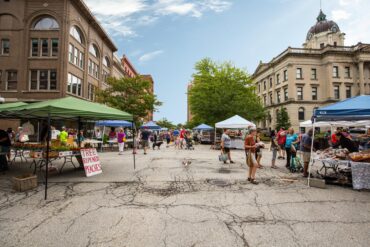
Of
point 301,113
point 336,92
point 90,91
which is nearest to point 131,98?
point 90,91

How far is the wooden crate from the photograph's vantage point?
597 cm

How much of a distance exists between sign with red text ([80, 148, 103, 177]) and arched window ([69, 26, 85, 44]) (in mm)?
23213

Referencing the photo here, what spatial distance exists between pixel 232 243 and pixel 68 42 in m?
28.3

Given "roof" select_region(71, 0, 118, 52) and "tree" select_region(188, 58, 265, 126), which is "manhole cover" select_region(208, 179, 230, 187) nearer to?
"tree" select_region(188, 58, 265, 126)

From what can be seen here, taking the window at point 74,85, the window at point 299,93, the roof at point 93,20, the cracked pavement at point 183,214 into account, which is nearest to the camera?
the cracked pavement at point 183,214

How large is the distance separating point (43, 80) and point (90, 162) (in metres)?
22.0

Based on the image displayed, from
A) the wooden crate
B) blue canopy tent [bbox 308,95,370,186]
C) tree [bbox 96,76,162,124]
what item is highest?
tree [bbox 96,76,162,124]

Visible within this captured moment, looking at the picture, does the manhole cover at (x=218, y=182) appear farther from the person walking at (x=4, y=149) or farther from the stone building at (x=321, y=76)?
the stone building at (x=321, y=76)

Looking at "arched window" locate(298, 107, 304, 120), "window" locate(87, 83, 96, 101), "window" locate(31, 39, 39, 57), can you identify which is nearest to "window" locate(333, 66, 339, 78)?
"arched window" locate(298, 107, 304, 120)

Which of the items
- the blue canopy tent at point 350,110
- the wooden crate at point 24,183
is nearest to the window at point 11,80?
the wooden crate at point 24,183

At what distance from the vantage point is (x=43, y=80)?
24766 millimetres

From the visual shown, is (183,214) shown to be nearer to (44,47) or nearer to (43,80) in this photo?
(43,80)

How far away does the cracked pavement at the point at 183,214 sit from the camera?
134 inches

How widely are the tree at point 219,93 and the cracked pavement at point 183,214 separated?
22350 millimetres
